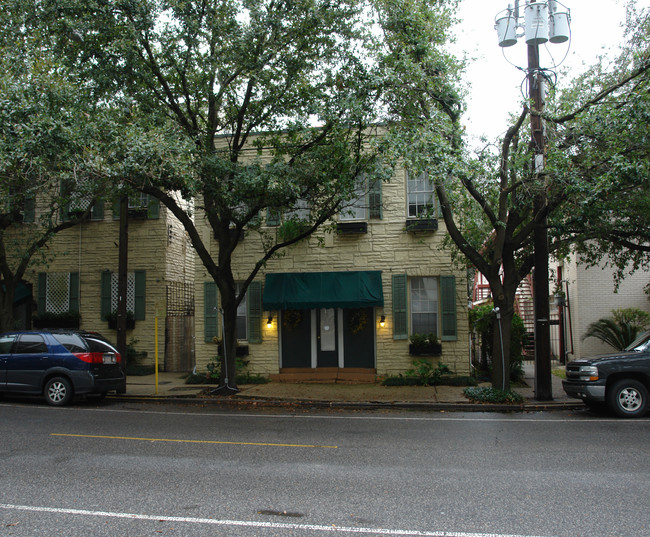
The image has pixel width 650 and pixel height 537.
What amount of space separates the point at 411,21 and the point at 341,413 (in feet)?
26.8

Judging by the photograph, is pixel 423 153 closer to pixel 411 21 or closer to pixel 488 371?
pixel 411 21

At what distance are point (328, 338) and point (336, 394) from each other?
109 inches

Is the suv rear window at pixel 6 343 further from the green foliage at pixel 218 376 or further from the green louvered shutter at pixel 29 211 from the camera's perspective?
the green louvered shutter at pixel 29 211

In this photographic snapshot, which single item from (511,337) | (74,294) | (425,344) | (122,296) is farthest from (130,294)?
(511,337)

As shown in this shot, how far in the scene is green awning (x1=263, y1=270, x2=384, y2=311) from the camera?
1532cm

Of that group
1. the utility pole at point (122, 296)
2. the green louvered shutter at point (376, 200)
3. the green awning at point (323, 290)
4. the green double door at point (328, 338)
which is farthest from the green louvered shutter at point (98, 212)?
the green louvered shutter at point (376, 200)

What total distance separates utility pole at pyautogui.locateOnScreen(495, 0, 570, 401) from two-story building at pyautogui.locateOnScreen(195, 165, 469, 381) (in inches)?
125

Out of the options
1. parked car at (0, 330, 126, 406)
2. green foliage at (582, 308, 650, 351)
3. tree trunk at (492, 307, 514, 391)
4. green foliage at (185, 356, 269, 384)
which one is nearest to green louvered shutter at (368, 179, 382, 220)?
tree trunk at (492, 307, 514, 391)

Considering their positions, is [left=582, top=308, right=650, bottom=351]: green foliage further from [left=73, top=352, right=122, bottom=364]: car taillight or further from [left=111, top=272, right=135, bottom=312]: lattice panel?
[left=111, top=272, right=135, bottom=312]: lattice panel

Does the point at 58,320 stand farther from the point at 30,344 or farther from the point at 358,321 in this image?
the point at 358,321

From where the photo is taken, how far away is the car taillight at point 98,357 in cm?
1208

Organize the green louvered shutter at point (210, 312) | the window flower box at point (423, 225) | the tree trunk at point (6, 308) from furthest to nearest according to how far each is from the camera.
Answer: the green louvered shutter at point (210, 312), the window flower box at point (423, 225), the tree trunk at point (6, 308)

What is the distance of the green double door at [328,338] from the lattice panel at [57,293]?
24.0 feet

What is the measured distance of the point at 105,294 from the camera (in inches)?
696
